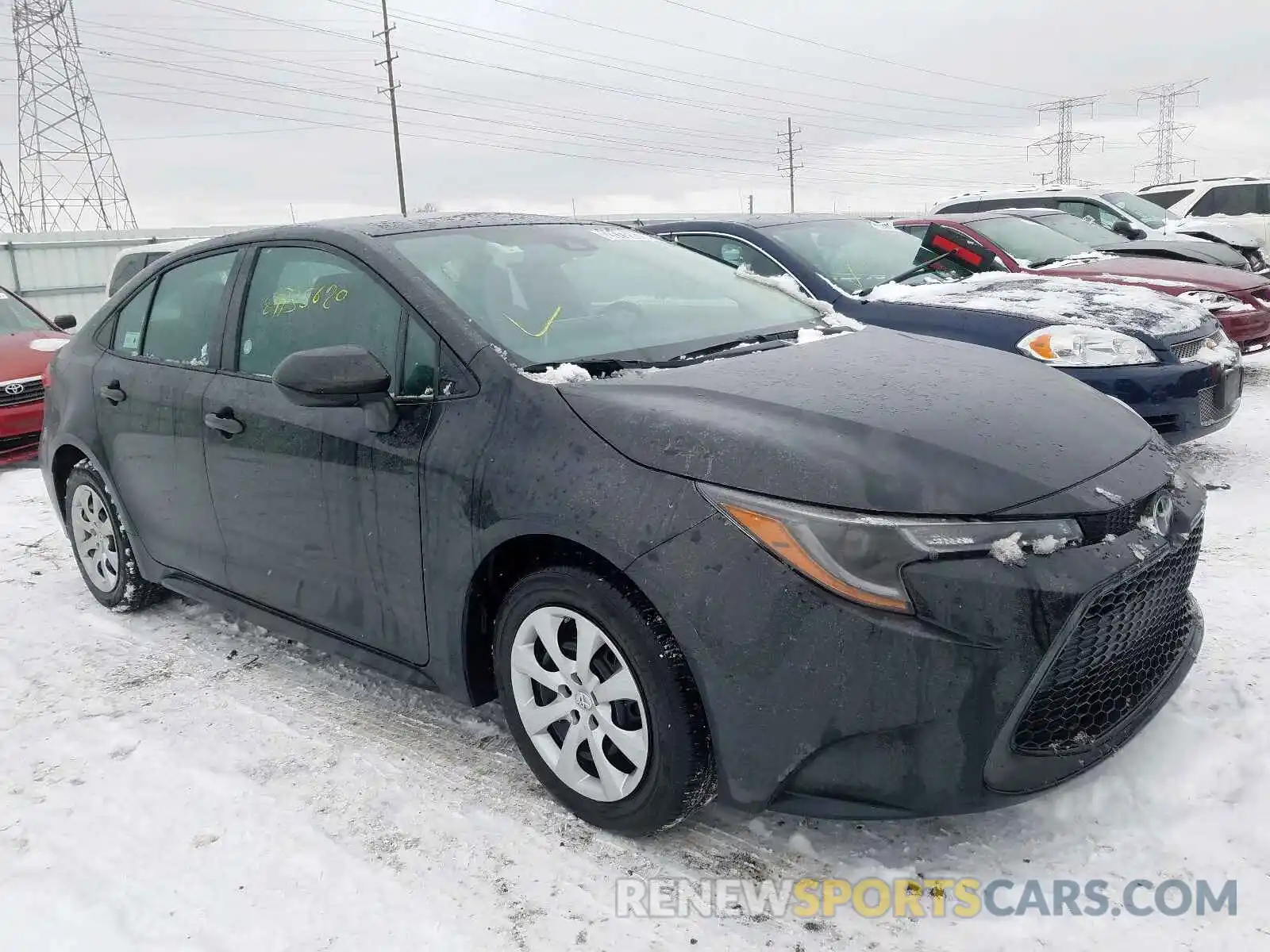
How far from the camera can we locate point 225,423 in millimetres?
3322

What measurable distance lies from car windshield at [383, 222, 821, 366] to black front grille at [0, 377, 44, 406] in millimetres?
5822

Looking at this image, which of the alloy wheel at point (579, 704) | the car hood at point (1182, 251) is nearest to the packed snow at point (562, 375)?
the alloy wheel at point (579, 704)

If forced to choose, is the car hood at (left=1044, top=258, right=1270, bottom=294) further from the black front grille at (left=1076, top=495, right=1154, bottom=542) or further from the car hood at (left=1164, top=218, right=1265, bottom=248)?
the black front grille at (left=1076, top=495, right=1154, bottom=542)

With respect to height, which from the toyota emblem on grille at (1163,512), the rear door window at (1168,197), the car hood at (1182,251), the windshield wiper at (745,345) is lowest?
the toyota emblem on grille at (1163,512)

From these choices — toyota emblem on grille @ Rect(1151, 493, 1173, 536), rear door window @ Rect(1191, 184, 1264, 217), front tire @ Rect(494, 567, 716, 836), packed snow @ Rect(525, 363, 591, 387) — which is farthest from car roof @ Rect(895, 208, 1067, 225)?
rear door window @ Rect(1191, 184, 1264, 217)

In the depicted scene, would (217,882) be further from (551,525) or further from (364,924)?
(551,525)

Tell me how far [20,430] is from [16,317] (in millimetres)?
1935

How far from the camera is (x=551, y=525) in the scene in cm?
236

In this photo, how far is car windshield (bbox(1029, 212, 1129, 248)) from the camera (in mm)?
9117

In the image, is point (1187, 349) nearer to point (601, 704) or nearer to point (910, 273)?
point (910, 273)

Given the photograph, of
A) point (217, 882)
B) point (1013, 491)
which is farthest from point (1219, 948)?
point (217, 882)

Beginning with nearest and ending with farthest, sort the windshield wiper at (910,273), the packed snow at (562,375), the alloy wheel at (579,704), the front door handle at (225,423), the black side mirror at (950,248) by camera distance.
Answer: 1. the alloy wheel at (579,704)
2. the packed snow at (562,375)
3. the front door handle at (225,423)
4. the windshield wiper at (910,273)
5. the black side mirror at (950,248)

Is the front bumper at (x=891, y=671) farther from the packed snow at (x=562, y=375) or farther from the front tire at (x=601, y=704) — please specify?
the packed snow at (x=562, y=375)

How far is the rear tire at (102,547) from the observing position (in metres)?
4.15
